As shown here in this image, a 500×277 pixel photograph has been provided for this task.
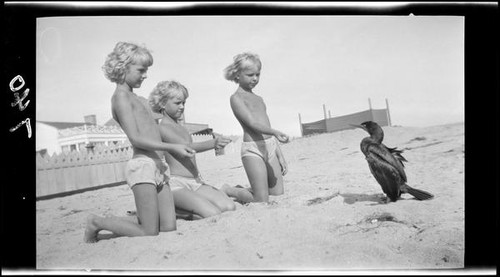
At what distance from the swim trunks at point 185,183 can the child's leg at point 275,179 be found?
20.9 inches

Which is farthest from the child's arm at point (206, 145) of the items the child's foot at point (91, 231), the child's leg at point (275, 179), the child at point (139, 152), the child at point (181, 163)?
the child's foot at point (91, 231)

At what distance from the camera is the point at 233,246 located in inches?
94.2

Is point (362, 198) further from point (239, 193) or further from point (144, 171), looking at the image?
point (144, 171)

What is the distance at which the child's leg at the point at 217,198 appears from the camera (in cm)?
Answer: 286

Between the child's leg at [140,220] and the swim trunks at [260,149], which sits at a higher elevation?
the swim trunks at [260,149]

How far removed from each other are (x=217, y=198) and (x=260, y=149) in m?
0.49

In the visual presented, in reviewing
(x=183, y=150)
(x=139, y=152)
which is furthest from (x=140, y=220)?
(x=183, y=150)

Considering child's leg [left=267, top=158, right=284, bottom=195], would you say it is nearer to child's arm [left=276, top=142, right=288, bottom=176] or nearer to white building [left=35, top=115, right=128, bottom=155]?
child's arm [left=276, top=142, right=288, bottom=176]

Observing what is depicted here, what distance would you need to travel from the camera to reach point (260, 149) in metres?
2.96

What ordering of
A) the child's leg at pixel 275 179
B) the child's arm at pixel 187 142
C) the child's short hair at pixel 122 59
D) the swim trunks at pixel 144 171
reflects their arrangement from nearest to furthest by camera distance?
1. the swim trunks at pixel 144 171
2. the child's short hair at pixel 122 59
3. the child's arm at pixel 187 142
4. the child's leg at pixel 275 179

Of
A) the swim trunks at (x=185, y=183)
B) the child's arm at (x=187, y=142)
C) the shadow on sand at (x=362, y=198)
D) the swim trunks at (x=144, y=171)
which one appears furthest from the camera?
the shadow on sand at (x=362, y=198)

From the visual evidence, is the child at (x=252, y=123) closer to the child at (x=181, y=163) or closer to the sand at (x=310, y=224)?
the sand at (x=310, y=224)

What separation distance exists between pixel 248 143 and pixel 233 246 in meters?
0.85

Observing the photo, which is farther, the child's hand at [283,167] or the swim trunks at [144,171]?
the child's hand at [283,167]
